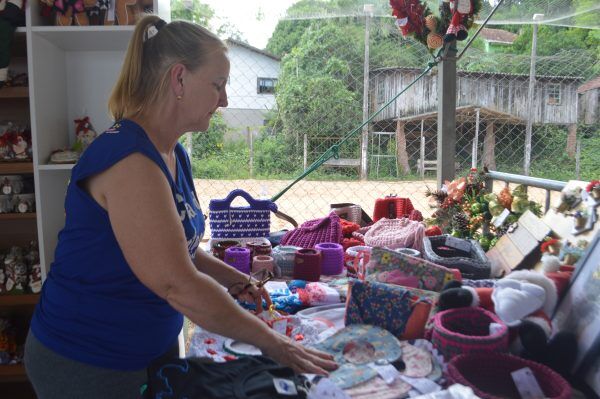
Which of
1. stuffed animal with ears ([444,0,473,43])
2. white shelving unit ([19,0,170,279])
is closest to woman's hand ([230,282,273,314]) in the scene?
white shelving unit ([19,0,170,279])

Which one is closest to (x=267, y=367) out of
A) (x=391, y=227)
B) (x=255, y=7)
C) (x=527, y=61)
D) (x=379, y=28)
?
(x=391, y=227)

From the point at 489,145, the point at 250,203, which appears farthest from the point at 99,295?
the point at 489,145

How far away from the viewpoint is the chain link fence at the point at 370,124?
255 inches

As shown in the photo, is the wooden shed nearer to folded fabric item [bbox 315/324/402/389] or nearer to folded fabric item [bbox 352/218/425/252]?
folded fabric item [bbox 352/218/425/252]

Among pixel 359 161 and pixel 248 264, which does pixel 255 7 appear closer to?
pixel 359 161

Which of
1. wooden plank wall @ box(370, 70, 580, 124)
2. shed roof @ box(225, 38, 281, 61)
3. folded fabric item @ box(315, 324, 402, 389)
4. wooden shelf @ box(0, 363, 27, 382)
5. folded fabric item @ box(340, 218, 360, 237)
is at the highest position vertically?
shed roof @ box(225, 38, 281, 61)

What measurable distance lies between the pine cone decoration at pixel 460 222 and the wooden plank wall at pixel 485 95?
5.05m

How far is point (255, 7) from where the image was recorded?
14.7ft

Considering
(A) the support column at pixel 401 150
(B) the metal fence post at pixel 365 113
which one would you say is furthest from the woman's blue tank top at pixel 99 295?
(A) the support column at pixel 401 150

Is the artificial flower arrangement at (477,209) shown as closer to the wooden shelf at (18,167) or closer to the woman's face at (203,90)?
the woman's face at (203,90)

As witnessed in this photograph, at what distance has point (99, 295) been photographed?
3.41ft

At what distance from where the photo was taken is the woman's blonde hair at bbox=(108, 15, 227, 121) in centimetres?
106

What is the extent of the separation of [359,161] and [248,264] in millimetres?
5031

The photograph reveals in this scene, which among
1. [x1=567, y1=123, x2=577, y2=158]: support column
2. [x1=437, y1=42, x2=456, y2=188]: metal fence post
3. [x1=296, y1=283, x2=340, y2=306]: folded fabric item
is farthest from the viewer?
[x1=567, y1=123, x2=577, y2=158]: support column
